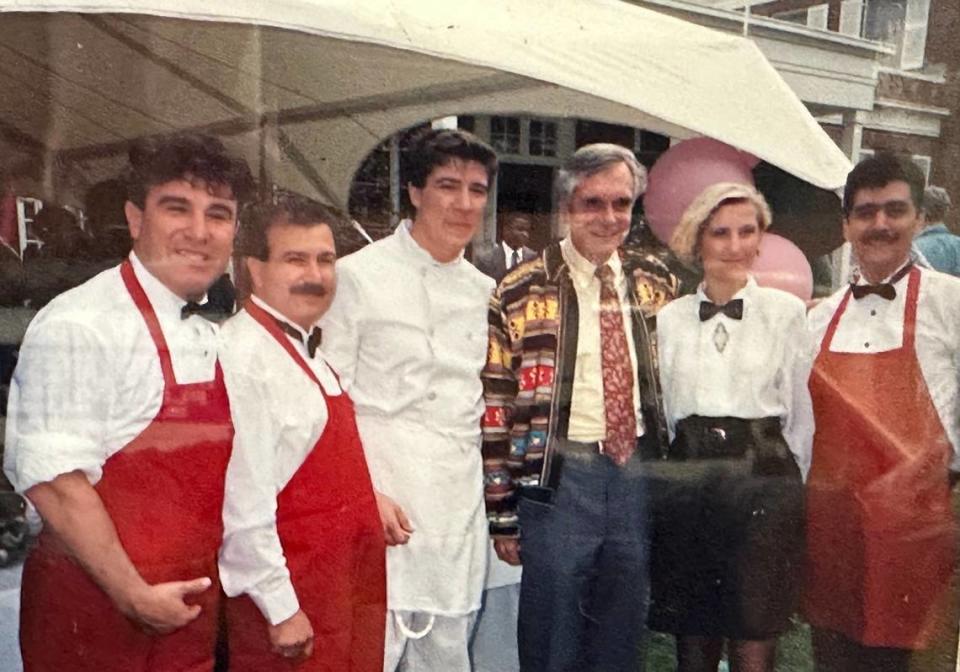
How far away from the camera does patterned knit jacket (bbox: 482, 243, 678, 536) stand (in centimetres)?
204

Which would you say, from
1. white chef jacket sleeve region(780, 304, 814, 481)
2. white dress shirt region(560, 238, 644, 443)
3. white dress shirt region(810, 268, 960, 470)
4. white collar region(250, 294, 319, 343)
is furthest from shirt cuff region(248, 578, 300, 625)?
white dress shirt region(810, 268, 960, 470)

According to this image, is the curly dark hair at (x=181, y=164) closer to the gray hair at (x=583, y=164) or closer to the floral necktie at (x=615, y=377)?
the gray hair at (x=583, y=164)

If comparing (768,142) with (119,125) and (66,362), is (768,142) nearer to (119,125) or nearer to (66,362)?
(119,125)

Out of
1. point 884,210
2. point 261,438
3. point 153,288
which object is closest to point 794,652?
point 884,210

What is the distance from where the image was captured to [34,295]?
180 centimetres

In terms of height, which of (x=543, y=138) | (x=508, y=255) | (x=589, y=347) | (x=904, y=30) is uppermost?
(x=904, y=30)

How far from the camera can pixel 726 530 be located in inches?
88.8

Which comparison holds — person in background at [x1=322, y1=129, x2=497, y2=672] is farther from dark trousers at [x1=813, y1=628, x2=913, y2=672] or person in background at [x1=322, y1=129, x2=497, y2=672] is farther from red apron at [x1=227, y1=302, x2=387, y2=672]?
dark trousers at [x1=813, y1=628, x2=913, y2=672]

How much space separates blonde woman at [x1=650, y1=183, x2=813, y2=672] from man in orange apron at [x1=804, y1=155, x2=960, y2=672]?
7 centimetres

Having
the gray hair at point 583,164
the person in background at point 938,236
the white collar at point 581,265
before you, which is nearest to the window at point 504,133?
the gray hair at point 583,164

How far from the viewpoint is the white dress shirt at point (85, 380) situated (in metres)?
1.77

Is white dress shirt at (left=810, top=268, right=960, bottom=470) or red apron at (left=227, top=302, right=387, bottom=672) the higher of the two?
white dress shirt at (left=810, top=268, right=960, bottom=470)

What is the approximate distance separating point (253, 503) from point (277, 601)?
0.23 m

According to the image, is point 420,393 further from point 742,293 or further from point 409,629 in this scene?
point 742,293
